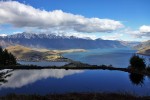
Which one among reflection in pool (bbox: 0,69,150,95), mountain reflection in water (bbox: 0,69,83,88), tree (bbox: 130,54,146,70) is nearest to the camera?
reflection in pool (bbox: 0,69,150,95)

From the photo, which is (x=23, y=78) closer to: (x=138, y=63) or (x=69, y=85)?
(x=69, y=85)

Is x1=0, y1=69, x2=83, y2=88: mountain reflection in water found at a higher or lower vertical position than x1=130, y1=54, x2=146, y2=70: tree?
lower

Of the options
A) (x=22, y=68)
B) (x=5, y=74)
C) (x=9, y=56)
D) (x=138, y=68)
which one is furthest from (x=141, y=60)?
(x=5, y=74)

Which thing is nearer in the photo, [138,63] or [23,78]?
[23,78]

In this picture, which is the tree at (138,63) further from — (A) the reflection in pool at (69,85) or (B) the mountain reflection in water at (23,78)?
(B) the mountain reflection in water at (23,78)

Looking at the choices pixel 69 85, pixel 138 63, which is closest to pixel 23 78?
pixel 69 85

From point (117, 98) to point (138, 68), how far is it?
3419 inches

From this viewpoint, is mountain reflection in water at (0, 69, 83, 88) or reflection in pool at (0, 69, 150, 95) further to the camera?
mountain reflection in water at (0, 69, 83, 88)

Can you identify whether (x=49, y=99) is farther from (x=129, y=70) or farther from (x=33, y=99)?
(x=129, y=70)

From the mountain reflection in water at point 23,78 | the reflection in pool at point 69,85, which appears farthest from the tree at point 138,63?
the mountain reflection in water at point 23,78

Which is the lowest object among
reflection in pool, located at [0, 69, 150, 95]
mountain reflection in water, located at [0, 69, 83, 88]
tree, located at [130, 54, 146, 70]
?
reflection in pool, located at [0, 69, 150, 95]

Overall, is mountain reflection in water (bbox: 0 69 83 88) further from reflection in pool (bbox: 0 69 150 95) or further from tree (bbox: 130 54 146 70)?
tree (bbox: 130 54 146 70)

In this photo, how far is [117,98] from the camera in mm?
29375

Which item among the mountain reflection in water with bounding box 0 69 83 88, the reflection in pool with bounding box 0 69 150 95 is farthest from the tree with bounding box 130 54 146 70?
the mountain reflection in water with bounding box 0 69 83 88
